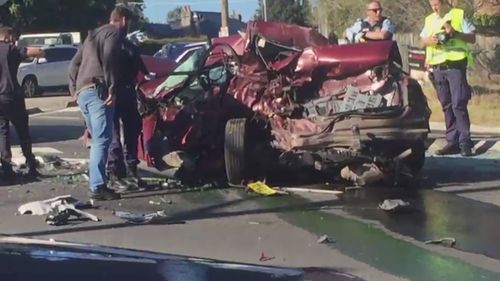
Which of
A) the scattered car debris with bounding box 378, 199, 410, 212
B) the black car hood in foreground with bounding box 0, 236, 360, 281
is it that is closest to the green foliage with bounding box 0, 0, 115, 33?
the scattered car debris with bounding box 378, 199, 410, 212

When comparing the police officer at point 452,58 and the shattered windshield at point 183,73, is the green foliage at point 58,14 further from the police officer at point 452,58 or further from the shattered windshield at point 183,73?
the shattered windshield at point 183,73

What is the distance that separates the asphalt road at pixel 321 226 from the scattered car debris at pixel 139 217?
82 mm

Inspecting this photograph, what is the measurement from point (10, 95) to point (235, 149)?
2678 millimetres

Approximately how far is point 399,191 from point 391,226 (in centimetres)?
190

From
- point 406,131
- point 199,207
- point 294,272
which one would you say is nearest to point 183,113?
point 199,207

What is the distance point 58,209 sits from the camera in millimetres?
9516

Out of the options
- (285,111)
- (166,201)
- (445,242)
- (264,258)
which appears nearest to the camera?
(264,258)

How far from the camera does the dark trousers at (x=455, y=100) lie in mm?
12664

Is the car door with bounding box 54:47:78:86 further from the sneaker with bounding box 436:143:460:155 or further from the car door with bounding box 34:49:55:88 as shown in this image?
the sneaker with bounding box 436:143:460:155

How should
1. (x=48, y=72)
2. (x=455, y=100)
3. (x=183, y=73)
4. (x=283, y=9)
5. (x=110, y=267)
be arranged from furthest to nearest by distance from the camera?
(x=283, y=9)
(x=48, y=72)
(x=455, y=100)
(x=183, y=73)
(x=110, y=267)

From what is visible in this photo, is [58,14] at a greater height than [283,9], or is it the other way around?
[58,14]

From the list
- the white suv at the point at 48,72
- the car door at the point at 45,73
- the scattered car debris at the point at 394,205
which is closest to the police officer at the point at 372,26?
the scattered car debris at the point at 394,205

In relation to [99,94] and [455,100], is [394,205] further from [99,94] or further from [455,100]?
[455,100]

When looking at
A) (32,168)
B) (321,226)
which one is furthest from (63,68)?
(321,226)
